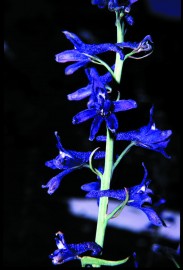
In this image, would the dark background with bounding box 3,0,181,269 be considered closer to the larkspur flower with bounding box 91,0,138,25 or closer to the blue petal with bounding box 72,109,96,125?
the blue petal with bounding box 72,109,96,125

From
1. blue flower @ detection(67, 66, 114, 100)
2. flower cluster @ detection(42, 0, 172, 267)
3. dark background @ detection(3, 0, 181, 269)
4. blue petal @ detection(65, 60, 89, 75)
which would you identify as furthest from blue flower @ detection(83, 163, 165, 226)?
dark background @ detection(3, 0, 181, 269)

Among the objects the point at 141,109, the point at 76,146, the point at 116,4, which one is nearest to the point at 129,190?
the point at 116,4

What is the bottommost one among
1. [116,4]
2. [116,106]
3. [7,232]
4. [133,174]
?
[133,174]

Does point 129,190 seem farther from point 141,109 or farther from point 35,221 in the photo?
point 141,109

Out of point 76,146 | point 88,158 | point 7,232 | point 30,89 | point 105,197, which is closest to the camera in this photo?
point 105,197

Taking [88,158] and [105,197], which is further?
[88,158]

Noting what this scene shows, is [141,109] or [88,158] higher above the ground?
[88,158]
